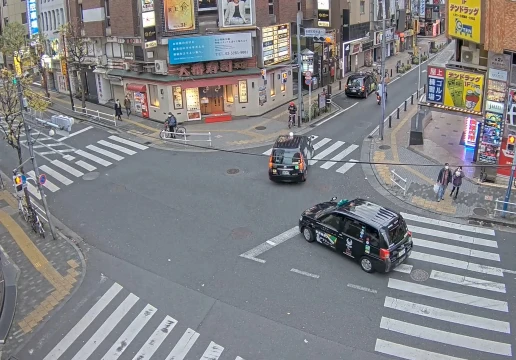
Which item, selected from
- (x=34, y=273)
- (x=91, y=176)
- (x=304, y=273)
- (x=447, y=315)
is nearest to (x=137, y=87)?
(x=91, y=176)

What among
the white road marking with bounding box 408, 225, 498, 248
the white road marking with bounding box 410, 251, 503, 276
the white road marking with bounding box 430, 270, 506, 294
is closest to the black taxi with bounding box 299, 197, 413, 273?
the white road marking with bounding box 410, 251, 503, 276

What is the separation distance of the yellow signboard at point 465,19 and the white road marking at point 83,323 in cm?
1907

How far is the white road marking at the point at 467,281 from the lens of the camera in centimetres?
1656

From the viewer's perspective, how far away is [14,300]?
56.0 ft

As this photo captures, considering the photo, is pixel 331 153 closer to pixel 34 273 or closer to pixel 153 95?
pixel 153 95

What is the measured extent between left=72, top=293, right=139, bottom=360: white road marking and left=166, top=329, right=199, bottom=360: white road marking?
2.25 metres

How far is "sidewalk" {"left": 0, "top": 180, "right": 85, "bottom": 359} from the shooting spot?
15.9 meters

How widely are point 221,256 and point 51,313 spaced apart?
5.89 meters

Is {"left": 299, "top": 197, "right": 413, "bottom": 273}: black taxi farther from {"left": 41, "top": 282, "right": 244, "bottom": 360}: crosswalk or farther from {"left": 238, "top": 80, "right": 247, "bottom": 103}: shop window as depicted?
{"left": 238, "top": 80, "right": 247, "bottom": 103}: shop window

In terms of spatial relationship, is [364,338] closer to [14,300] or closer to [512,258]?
[512,258]

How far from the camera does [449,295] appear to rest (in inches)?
639

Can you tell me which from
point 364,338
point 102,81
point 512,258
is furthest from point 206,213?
point 102,81

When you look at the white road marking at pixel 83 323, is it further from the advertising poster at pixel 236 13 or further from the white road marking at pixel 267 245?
the advertising poster at pixel 236 13

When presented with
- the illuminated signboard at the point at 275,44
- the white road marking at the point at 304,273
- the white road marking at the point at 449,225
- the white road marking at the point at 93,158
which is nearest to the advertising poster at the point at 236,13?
the illuminated signboard at the point at 275,44
